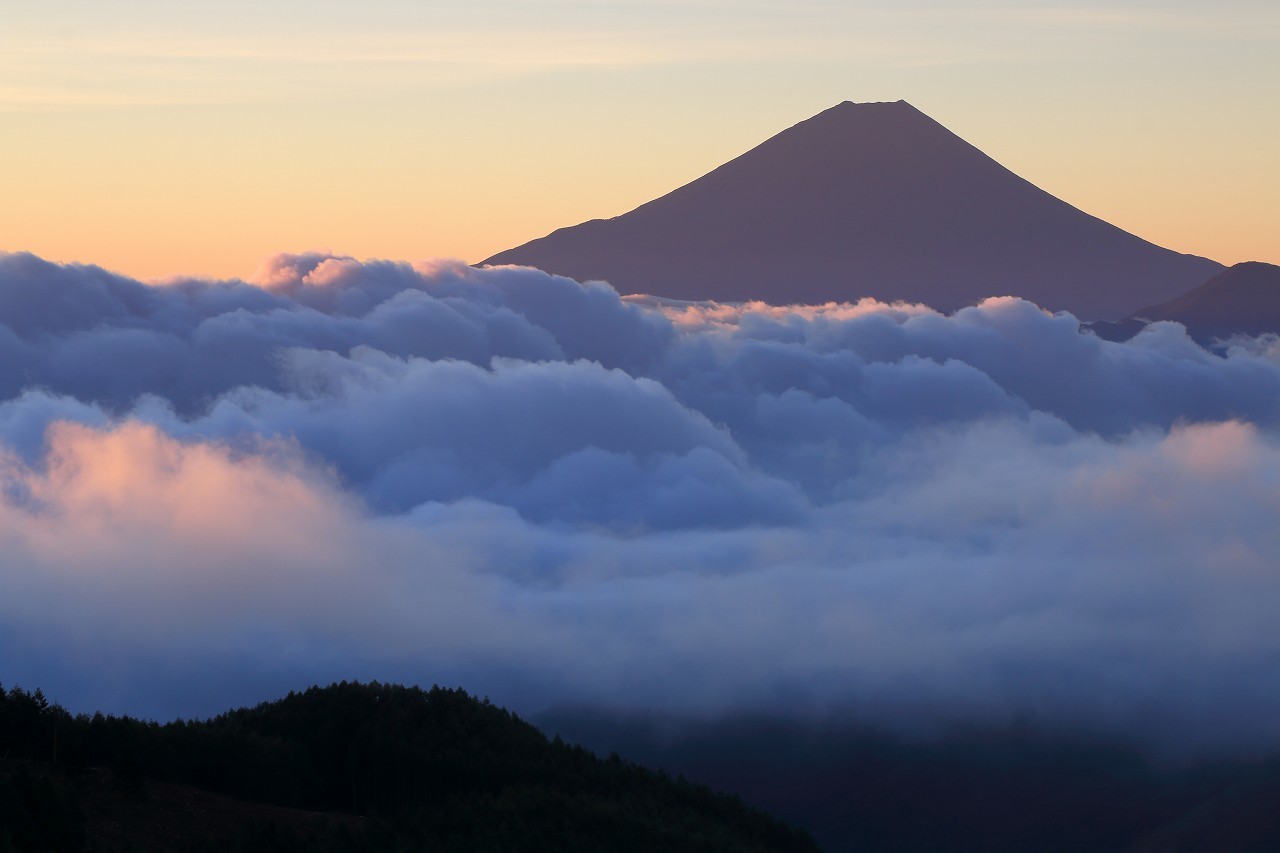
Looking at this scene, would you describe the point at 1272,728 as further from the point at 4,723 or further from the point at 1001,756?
the point at 4,723

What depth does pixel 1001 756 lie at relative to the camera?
605ft

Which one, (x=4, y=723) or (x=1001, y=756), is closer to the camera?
(x=4, y=723)

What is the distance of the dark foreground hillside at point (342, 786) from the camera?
45.4m

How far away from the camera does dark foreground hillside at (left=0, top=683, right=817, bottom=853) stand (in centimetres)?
4538

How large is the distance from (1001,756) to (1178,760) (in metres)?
15.6

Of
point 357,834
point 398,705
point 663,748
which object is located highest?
point 663,748

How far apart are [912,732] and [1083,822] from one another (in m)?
42.8

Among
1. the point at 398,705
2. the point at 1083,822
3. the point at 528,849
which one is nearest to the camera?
the point at 528,849

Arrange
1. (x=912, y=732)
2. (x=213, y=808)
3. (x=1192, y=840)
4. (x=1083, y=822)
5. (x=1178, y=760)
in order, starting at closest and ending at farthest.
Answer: (x=213, y=808), (x=1192, y=840), (x=1083, y=822), (x=1178, y=760), (x=912, y=732)

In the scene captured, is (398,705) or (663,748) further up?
(663,748)

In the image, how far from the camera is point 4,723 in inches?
1925

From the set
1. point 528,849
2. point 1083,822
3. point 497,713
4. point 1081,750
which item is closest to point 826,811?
point 1083,822

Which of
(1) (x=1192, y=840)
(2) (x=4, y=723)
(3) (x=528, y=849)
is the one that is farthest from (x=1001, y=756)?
(2) (x=4, y=723)

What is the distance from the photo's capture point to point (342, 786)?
2569 inches
